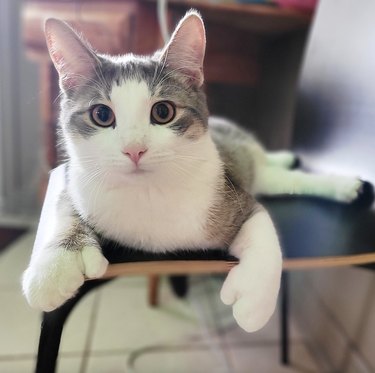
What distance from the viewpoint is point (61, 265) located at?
1.73ft

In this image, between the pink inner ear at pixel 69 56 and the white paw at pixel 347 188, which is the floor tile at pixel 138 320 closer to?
the white paw at pixel 347 188

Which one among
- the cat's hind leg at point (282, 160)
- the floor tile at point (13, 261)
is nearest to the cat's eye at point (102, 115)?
the cat's hind leg at point (282, 160)

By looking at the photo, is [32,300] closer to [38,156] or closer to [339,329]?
[339,329]

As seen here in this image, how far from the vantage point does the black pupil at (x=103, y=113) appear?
56cm

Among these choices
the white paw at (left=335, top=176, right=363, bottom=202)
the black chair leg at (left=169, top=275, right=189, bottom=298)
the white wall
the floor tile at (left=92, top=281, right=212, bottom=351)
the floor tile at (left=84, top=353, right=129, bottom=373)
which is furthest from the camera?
the white wall

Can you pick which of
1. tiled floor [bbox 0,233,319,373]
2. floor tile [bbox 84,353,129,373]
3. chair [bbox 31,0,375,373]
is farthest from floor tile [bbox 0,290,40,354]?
chair [bbox 31,0,375,373]

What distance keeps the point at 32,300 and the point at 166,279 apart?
107 centimetres

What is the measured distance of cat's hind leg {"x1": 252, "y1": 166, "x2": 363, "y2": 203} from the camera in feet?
2.59

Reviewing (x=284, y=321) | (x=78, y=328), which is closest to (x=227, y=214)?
(x=284, y=321)

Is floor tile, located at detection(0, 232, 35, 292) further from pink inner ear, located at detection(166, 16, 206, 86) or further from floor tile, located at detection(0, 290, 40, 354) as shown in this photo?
pink inner ear, located at detection(166, 16, 206, 86)

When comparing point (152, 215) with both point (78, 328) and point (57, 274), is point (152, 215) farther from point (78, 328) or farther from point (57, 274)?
point (78, 328)

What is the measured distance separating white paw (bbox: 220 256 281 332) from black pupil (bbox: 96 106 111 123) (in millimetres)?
272

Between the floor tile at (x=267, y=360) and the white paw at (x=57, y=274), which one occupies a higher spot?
the white paw at (x=57, y=274)

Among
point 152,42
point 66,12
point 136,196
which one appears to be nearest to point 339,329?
point 136,196
